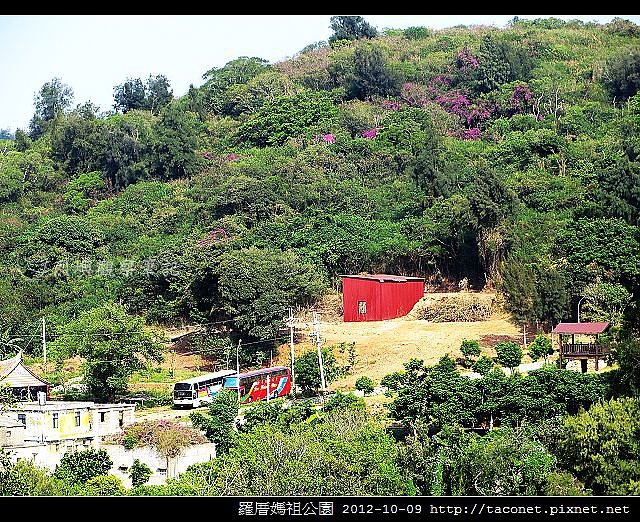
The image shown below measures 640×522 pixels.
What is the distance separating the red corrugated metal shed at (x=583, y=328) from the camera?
1009 cm

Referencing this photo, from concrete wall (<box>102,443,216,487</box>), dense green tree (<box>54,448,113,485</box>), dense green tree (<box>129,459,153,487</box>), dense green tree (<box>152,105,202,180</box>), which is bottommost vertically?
concrete wall (<box>102,443,216,487</box>)

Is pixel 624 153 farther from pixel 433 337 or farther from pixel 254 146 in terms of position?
pixel 254 146

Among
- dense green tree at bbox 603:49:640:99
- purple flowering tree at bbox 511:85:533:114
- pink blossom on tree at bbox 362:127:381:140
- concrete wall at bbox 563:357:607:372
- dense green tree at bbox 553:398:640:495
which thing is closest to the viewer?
dense green tree at bbox 553:398:640:495

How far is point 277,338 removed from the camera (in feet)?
39.4

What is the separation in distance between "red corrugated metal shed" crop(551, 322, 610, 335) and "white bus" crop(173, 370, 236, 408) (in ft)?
10.8

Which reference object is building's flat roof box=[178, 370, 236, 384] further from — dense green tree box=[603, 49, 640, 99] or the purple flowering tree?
dense green tree box=[603, 49, 640, 99]

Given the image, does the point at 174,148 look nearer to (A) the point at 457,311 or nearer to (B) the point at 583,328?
(A) the point at 457,311

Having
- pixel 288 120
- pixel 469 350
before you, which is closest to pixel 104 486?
pixel 469 350

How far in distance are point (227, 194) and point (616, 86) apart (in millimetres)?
7385

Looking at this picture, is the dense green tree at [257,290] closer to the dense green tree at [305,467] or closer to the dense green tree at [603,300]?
the dense green tree at [603,300]

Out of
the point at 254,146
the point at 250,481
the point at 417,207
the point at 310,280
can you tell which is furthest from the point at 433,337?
the point at 254,146

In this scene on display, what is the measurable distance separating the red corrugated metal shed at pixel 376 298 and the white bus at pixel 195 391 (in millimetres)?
2557

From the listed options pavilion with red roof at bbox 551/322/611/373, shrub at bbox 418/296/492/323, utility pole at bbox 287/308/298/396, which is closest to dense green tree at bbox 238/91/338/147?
shrub at bbox 418/296/492/323

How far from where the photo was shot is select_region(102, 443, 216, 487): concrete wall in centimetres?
896
